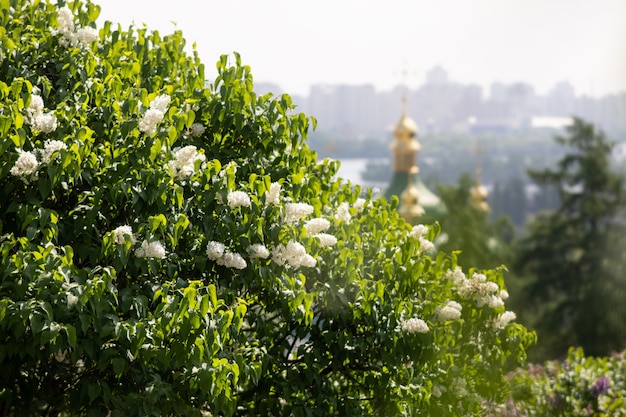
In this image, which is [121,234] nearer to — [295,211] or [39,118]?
[39,118]

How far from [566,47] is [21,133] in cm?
8465

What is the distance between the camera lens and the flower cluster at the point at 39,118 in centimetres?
481

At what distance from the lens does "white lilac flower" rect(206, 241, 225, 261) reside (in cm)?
493

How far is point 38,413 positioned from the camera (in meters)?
5.34

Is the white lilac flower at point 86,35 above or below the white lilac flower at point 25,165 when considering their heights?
above

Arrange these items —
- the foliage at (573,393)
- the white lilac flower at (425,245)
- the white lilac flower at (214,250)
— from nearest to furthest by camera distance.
A: the white lilac flower at (214,250) < the white lilac flower at (425,245) < the foliage at (573,393)

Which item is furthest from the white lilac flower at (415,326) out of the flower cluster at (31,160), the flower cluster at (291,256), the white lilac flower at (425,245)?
the flower cluster at (31,160)

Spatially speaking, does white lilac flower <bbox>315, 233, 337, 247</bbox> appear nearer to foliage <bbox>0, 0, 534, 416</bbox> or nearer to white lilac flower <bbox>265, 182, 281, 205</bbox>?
foliage <bbox>0, 0, 534, 416</bbox>

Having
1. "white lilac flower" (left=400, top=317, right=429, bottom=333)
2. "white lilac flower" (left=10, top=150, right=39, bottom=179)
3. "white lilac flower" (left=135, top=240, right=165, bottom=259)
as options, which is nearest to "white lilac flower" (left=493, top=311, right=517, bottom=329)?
"white lilac flower" (left=400, top=317, right=429, bottom=333)

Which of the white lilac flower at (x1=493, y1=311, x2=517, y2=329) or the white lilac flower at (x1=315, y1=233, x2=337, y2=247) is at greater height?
the white lilac flower at (x1=315, y1=233, x2=337, y2=247)

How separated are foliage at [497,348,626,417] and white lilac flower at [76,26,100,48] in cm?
471

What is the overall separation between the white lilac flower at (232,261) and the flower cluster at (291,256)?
0.92ft

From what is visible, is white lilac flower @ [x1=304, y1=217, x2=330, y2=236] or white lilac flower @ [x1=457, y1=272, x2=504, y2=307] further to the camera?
white lilac flower @ [x1=457, y1=272, x2=504, y2=307]

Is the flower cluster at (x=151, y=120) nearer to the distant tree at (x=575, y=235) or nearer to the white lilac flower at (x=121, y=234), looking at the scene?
the white lilac flower at (x=121, y=234)
